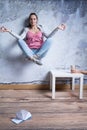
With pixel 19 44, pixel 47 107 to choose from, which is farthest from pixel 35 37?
pixel 47 107

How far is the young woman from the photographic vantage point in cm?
332

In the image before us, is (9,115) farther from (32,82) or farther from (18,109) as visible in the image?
(32,82)

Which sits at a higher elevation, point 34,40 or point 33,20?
point 33,20

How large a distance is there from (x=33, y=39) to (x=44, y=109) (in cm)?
112

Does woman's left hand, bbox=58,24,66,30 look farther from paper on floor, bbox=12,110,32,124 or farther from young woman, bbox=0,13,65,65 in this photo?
paper on floor, bbox=12,110,32,124

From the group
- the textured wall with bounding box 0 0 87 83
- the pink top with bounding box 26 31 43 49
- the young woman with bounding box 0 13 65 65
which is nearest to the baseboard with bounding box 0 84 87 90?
the textured wall with bounding box 0 0 87 83

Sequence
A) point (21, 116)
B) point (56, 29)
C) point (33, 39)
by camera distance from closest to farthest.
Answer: point (21, 116), point (56, 29), point (33, 39)

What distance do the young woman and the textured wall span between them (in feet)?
0.40

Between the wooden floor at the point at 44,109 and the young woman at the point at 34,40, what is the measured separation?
0.54m

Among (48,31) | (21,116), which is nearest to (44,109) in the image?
(21,116)

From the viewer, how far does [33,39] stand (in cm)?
348

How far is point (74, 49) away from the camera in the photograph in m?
3.69

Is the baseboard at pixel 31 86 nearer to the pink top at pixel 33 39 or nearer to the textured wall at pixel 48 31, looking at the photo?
the textured wall at pixel 48 31

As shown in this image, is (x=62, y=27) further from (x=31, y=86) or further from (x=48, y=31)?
(x=31, y=86)
